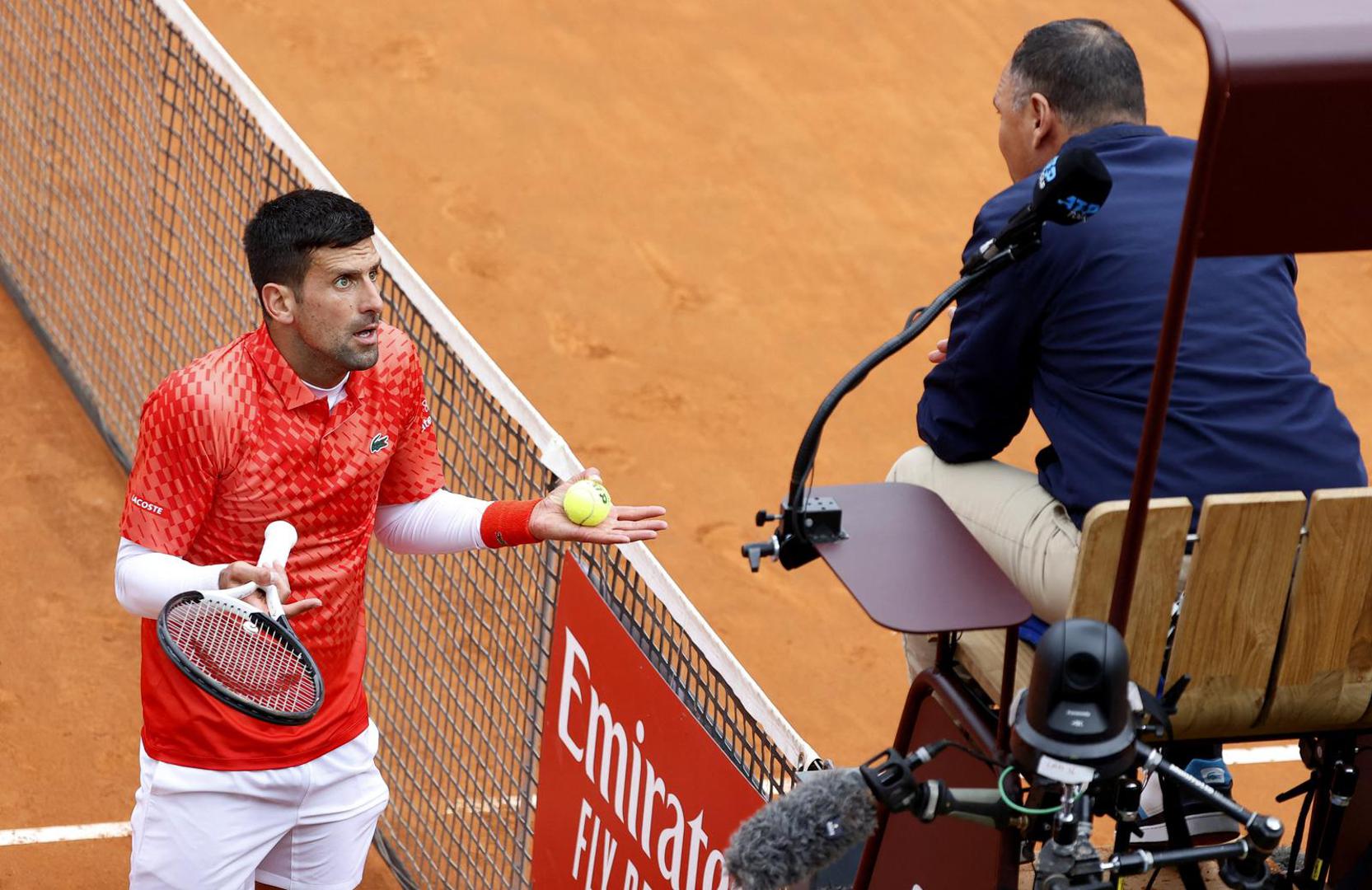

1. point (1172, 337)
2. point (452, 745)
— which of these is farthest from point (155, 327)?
point (1172, 337)

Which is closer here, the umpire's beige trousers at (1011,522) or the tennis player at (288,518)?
the umpire's beige trousers at (1011,522)

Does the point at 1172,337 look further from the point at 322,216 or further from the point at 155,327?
the point at 155,327

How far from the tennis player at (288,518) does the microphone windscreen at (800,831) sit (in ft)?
4.51

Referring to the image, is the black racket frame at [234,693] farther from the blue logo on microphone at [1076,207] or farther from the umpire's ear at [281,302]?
the blue logo on microphone at [1076,207]

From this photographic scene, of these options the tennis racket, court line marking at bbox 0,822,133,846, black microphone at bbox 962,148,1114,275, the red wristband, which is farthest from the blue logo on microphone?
court line marking at bbox 0,822,133,846

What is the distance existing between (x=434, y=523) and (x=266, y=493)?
1.74 ft

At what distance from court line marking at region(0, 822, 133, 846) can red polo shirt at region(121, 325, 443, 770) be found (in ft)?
5.62

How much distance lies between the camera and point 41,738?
6395 mm

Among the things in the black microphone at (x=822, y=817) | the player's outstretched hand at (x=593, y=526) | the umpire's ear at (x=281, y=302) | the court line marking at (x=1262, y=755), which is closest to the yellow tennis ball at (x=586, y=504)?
the player's outstretched hand at (x=593, y=526)

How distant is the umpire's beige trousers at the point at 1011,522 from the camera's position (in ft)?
12.6

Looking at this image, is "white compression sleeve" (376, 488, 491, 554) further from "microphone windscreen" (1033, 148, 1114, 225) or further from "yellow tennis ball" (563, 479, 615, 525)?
"microphone windscreen" (1033, 148, 1114, 225)

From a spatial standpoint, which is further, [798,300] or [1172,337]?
Result: [798,300]

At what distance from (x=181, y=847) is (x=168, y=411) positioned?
1047mm

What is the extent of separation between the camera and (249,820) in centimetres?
451
